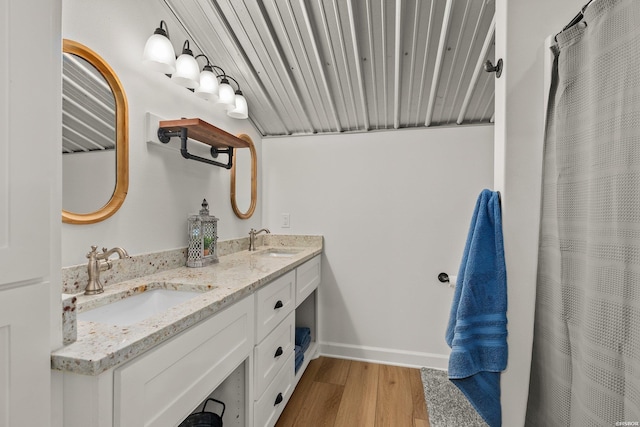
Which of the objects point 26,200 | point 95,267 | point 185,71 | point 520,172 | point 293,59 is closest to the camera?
point 26,200

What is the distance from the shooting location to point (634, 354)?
513 mm

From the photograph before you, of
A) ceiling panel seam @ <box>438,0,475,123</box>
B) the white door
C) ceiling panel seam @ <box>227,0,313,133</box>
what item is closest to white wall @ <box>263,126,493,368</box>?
ceiling panel seam @ <box>438,0,475,123</box>

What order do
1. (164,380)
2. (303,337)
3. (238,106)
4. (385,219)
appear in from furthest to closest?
(385,219) → (303,337) → (238,106) → (164,380)

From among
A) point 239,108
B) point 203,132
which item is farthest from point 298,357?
point 239,108

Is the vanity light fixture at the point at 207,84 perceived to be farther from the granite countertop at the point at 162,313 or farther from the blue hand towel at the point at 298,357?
the blue hand towel at the point at 298,357

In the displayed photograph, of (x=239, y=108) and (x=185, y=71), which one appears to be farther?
(x=239, y=108)

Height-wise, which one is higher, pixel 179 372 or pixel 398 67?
pixel 398 67

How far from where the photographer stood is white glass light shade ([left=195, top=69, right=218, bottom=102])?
1470 mm

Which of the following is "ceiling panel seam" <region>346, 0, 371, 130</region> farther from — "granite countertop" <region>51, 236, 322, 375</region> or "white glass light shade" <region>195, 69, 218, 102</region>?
"granite countertop" <region>51, 236, 322, 375</region>

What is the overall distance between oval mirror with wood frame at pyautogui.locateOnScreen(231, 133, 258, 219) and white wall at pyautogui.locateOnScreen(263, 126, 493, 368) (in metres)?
0.18

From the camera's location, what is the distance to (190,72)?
1.35 meters

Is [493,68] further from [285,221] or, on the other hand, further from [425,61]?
[285,221]

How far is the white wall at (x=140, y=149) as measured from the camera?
3.41ft

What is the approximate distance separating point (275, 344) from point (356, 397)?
81 centimetres
